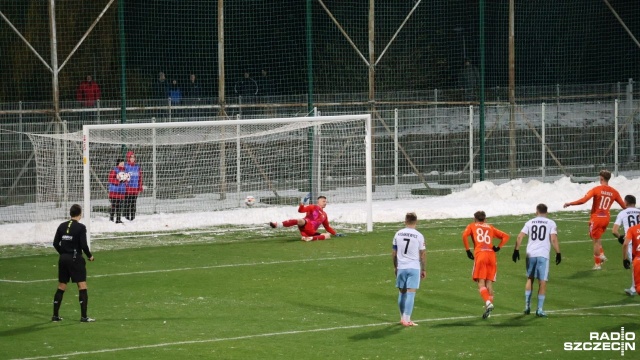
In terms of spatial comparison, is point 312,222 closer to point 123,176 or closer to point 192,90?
point 123,176

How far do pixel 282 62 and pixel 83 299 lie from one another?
82.7 feet

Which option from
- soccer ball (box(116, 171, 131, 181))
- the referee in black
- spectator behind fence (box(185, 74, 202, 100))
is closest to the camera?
the referee in black

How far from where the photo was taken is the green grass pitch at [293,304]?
49.7 ft

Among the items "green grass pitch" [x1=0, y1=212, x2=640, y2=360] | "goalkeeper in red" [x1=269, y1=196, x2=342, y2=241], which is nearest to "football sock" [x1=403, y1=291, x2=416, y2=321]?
"green grass pitch" [x1=0, y1=212, x2=640, y2=360]

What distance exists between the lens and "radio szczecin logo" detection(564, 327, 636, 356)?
14820mm

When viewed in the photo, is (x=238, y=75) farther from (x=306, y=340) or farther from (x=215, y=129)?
(x=306, y=340)

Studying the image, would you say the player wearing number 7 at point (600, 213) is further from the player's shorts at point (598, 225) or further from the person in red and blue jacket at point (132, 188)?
the person in red and blue jacket at point (132, 188)

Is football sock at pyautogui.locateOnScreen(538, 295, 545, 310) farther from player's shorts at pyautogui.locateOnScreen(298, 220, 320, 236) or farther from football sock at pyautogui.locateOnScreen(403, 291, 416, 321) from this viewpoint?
player's shorts at pyautogui.locateOnScreen(298, 220, 320, 236)

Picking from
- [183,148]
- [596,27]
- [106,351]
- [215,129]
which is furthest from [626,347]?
[596,27]

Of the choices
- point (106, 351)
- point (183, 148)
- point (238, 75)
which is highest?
point (238, 75)

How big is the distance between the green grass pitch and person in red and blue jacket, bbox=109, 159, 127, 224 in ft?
4.90

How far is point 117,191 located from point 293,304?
421 inches

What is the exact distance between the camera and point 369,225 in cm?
2722

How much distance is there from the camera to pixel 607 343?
15117 millimetres
